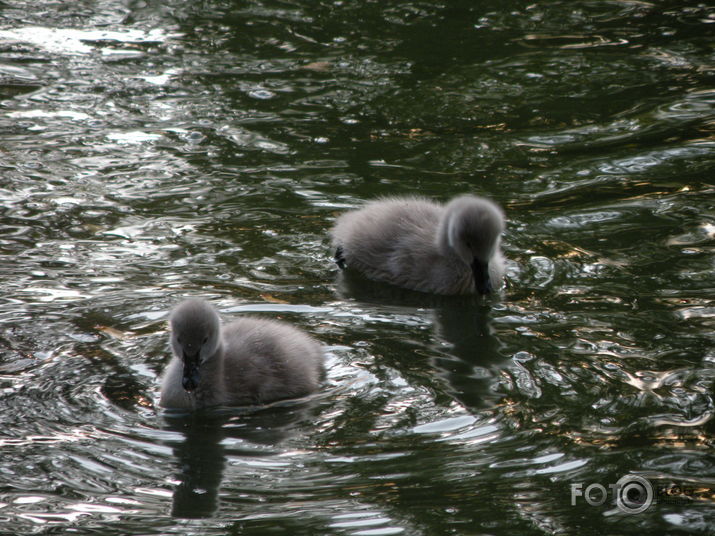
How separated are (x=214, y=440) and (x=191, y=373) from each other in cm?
30

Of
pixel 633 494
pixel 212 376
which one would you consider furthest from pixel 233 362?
pixel 633 494

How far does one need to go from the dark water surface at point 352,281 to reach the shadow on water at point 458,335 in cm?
2

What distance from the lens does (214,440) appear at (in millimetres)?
4590

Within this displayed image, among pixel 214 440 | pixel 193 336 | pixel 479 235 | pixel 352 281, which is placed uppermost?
pixel 479 235

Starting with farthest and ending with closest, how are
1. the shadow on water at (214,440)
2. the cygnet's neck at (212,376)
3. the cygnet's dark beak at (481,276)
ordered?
the cygnet's dark beak at (481,276), the cygnet's neck at (212,376), the shadow on water at (214,440)

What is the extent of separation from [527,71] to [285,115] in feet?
6.82

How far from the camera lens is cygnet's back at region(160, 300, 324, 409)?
477cm

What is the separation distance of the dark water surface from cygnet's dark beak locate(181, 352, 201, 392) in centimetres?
17

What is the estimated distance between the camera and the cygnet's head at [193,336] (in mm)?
4719

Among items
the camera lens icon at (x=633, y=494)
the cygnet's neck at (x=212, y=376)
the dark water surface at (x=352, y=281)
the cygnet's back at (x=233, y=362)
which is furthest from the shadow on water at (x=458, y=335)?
the cygnet's neck at (x=212, y=376)

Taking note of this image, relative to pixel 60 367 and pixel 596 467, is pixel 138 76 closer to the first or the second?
pixel 60 367

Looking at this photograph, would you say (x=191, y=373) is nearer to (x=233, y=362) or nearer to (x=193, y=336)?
(x=193, y=336)

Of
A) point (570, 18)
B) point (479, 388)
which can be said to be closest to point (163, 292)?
point (479, 388)

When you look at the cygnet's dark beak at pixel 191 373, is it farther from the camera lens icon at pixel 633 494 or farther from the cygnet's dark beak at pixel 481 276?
the cygnet's dark beak at pixel 481 276
